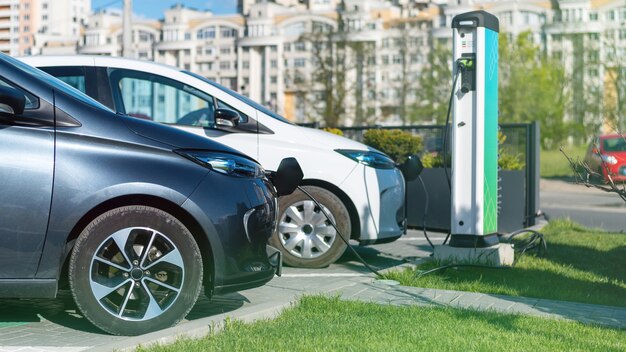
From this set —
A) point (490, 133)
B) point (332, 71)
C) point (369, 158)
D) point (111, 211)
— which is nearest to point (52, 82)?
point (111, 211)

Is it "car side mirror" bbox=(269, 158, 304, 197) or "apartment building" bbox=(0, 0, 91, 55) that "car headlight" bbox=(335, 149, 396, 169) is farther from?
"apartment building" bbox=(0, 0, 91, 55)

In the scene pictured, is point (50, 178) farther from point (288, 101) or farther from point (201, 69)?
point (201, 69)

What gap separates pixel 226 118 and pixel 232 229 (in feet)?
8.37

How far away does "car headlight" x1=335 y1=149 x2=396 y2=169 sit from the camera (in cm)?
800

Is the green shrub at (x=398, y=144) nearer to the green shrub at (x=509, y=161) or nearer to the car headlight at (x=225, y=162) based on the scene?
the green shrub at (x=509, y=161)

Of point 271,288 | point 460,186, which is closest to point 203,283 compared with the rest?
point 271,288

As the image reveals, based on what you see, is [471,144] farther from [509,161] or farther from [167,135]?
[509,161]

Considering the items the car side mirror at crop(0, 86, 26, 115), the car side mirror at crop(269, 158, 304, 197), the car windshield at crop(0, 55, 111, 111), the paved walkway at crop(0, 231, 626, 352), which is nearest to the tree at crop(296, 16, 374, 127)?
the paved walkway at crop(0, 231, 626, 352)

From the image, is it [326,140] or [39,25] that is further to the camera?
[39,25]

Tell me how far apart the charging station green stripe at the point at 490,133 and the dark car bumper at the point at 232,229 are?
3.38 metres

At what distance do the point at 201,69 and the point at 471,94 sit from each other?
435 feet

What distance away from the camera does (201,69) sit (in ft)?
454

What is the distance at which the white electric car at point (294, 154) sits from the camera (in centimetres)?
765

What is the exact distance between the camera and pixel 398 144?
42.8 feet
